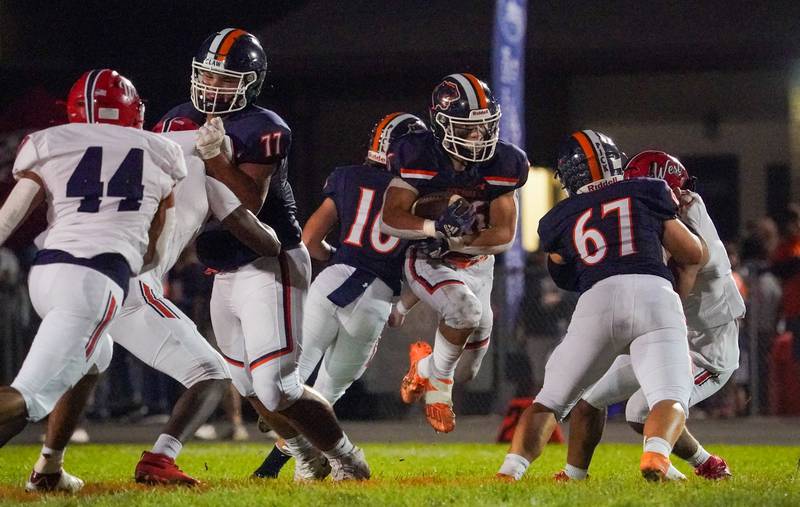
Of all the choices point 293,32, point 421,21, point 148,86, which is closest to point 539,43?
point 421,21

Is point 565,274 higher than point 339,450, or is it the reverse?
point 565,274

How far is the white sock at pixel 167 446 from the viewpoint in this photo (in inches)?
223

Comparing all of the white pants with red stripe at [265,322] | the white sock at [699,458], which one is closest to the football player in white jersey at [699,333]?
the white sock at [699,458]

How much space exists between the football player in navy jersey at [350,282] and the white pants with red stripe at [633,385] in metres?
1.27

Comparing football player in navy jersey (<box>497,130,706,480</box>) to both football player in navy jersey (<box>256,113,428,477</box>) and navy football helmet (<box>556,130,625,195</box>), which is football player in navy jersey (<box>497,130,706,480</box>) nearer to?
navy football helmet (<box>556,130,625,195</box>)

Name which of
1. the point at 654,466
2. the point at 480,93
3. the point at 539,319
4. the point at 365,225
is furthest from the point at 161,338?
the point at 539,319

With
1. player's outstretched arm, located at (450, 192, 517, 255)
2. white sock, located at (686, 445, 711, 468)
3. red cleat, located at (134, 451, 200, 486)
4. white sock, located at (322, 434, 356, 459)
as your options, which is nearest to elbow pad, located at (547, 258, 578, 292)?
player's outstretched arm, located at (450, 192, 517, 255)

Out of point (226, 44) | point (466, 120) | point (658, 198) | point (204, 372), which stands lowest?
point (204, 372)

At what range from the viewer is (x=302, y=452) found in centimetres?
622

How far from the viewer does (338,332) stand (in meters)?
6.70

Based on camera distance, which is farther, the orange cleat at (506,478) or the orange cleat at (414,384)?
the orange cleat at (414,384)

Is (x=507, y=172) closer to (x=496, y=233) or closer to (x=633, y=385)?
(x=496, y=233)

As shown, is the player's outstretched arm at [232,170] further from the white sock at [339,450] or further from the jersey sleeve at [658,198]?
the jersey sleeve at [658,198]

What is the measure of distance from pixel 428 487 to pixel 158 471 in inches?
46.3
